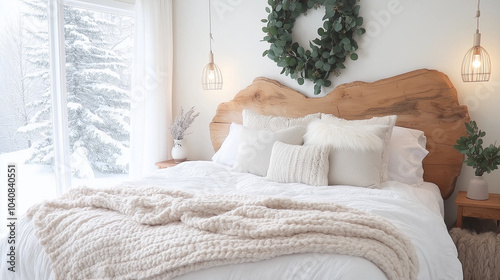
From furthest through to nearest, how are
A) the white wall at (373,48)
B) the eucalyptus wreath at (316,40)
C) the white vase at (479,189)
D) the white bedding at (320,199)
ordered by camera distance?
the eucalyptus wreath at (316,40), the white wall at (373,48), the white vase at (479,189), the white bedding at (320,199)

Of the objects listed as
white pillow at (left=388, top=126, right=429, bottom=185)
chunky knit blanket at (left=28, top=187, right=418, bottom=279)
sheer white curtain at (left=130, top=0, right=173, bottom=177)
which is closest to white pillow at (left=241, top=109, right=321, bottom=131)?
white pillow at (left=388, top=126, right=429, bottom=185)

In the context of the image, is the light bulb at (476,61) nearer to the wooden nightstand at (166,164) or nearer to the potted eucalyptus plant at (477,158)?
the potted eucalyptus plant at (477,158)

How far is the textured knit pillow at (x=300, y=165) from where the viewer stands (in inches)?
88.5

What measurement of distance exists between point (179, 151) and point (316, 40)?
5.06ft

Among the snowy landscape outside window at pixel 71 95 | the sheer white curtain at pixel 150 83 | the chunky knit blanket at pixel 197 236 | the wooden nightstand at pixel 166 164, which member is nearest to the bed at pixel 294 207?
the chunky knit blanket at pixel 197 236

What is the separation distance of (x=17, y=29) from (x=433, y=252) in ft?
9.91

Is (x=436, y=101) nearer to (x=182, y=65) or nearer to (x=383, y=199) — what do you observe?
(x=383, y=199)

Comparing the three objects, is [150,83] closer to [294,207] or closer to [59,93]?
[59,93]

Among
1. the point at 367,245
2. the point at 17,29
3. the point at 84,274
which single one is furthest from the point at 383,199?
the point at 17,29

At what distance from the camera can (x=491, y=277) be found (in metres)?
2.12

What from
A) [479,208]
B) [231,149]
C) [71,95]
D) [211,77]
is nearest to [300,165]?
[231,149]

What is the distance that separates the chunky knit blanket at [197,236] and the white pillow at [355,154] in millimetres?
705

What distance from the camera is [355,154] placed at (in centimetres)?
223

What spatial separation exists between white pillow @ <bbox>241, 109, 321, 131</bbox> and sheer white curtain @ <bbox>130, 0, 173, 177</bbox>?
0.95 meters
